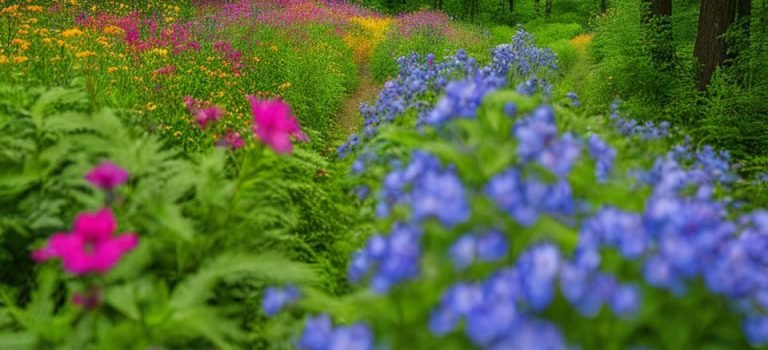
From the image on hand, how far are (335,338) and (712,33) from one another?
8814mm

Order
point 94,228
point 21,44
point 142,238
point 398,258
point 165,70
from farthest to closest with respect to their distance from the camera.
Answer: point 165,70, point 21,44, point 142,238, point 94,228, point 398,258

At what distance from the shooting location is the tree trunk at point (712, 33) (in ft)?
28.2

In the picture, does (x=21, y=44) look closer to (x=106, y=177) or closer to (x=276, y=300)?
(x=106, y=177)

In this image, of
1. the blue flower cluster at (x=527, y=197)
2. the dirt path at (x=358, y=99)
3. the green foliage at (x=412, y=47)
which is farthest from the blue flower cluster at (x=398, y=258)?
the green foliage at (x=412, y=47)

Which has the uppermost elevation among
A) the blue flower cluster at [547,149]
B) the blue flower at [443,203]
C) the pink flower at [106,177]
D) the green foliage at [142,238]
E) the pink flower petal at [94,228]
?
the blue flower cluster at [547,149]

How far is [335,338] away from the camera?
1.58 meters

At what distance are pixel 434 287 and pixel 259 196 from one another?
1.61m

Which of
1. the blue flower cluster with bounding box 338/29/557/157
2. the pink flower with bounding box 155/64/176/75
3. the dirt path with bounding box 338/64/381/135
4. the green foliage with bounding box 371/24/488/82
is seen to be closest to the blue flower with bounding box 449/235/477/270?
the blue flower cluster with bounding box 338/29/557/157

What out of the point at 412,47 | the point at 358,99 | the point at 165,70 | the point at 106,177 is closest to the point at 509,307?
the point at 106,177

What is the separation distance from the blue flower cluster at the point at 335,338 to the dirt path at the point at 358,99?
234 inches

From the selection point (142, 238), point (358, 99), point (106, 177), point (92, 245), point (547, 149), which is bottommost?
point (358, 99)

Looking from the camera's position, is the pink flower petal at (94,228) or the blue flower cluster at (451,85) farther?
the blue flower cluster at (451,85)

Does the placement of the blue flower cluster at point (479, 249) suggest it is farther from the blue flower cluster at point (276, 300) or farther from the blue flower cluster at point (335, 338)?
the blue flower cluster at point (276, 300)

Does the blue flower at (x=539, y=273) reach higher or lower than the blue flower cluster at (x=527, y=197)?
lower
